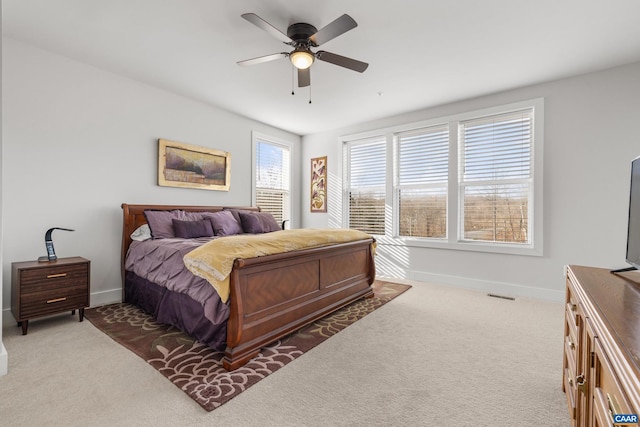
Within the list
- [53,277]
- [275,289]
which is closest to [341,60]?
[275,289]

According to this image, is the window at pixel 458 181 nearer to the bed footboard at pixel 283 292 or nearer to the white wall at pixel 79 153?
the bed footboard at pixel 283 292

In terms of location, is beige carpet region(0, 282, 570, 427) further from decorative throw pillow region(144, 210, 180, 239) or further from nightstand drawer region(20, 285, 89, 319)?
decorative throw pillow region(144, 210, 180, 239)

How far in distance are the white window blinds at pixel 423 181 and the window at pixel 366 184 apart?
1.05ft

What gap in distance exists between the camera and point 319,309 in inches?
115

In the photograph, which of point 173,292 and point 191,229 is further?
point 191,229

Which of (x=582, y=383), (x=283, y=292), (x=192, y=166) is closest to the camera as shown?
(x=582, y=383)

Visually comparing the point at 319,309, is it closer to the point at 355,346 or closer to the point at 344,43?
the point at 355,346

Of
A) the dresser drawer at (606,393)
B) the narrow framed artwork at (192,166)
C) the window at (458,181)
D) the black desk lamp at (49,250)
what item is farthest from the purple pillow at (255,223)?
the dresser drawer at (606,393)

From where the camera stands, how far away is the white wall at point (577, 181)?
3242 mm

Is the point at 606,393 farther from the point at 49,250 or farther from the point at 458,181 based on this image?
the point at 49,250

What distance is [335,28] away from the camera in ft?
7.09

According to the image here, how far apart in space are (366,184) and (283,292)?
3.32m

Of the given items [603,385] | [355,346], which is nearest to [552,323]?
[355,346]

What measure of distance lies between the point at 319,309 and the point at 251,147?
3.24 metres
